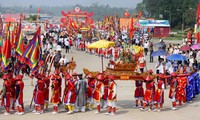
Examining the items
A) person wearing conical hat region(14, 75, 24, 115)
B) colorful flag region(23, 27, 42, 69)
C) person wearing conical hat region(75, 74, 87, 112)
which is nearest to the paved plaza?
person wearing conical hat region(14, 75, 24, 115)

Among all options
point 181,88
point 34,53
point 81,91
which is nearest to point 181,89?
point 181,88

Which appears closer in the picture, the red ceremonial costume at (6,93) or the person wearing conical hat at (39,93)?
the red ceremonial costume at (6,93)

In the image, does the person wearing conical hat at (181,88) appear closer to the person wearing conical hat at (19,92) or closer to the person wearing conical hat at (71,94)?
the person wearing conical hat at (71,94)

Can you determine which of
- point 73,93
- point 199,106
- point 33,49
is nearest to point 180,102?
point 199,106

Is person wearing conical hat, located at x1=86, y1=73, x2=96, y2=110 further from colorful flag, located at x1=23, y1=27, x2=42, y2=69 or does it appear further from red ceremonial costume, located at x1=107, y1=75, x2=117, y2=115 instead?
colorful flag, located at x1=23, y1=27, x2=42, y2=69

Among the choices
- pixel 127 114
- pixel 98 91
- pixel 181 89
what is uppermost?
pixel 98 91

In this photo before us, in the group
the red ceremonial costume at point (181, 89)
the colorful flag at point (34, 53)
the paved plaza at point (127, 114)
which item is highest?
the colorful flag at point (34, 53)

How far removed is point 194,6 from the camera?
90438mm

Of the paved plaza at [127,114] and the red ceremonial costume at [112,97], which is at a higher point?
the red ceremonial costume at [112,97]

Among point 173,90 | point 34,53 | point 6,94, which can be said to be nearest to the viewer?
point 6,94

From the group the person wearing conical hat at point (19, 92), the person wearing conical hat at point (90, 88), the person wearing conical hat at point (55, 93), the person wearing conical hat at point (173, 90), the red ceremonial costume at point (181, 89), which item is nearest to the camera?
the person wearing conical hat at point (19, 92)

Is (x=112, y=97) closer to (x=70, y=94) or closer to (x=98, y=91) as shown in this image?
(x=98, y=91)

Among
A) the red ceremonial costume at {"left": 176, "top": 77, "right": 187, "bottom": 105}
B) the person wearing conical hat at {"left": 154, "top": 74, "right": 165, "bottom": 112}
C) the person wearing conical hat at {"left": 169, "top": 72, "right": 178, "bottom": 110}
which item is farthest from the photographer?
the red ceremonial costume at {"left": 176, "top": 77, "right": 187, "bottom": 105}

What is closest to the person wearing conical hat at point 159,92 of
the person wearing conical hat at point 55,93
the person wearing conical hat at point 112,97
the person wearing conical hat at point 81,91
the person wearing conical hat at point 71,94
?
the person wearing conical hat at point 112,97
